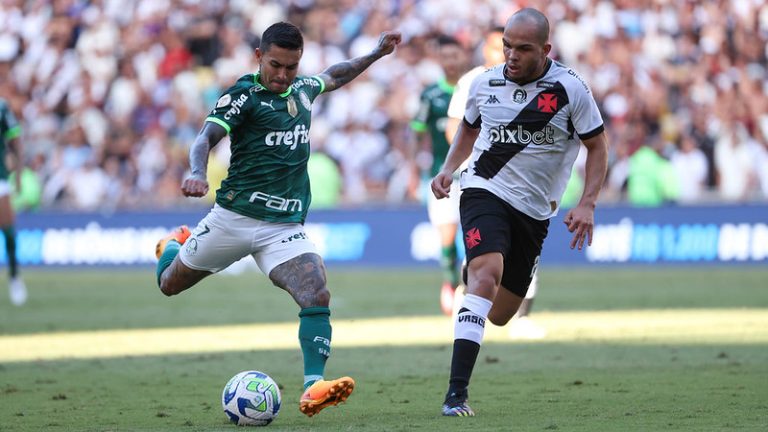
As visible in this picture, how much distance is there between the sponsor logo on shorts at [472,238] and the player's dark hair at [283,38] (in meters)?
1.55

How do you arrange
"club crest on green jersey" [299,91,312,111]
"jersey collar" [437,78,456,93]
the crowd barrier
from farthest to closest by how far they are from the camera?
the crowd barrier < "jersey collar" [437,78,456,93] < "club crest on green jersey" [299,91,312,111]

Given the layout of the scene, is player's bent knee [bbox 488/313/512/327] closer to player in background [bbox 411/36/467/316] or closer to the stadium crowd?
player in background [bbox 411/36/467/316]

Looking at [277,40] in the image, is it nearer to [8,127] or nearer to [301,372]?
[301,372]

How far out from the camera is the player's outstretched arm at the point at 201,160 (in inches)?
281

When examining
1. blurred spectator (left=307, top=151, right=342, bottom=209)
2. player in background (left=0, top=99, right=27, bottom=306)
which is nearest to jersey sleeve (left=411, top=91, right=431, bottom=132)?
player in background (left=0, top=99, right=27, bottom=306)

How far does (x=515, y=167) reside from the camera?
314 inches

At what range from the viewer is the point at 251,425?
7.36 meters

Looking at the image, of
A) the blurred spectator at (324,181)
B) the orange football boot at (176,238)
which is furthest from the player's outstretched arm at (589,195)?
the blurred spectator at (324,181)

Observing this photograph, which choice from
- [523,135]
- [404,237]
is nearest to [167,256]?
[523,135]

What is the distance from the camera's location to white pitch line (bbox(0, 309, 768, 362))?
12125 millimetres

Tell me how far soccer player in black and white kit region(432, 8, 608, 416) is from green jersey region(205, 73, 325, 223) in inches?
36.5

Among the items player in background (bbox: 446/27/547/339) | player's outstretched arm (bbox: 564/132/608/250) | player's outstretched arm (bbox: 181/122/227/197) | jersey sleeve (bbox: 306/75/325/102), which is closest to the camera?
player's outstretched arm (bbox: 181/122/227/197)

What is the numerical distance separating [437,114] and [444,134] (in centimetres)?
25

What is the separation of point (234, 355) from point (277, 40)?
448 centimetres
